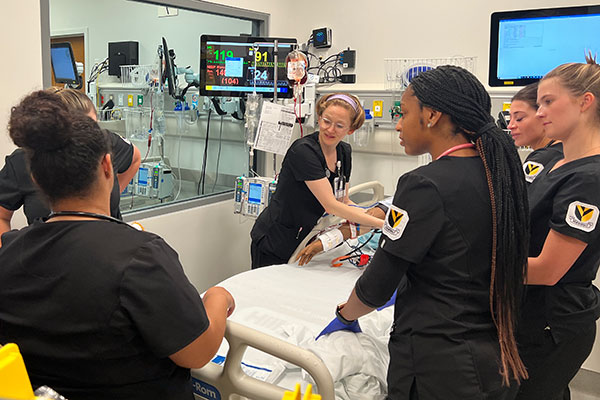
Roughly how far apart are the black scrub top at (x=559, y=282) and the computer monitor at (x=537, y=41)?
53.1 inches

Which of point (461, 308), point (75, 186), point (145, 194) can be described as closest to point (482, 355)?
point (461, 308)

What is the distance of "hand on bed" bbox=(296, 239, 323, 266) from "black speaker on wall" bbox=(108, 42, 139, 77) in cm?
183

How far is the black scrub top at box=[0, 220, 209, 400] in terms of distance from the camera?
0.95 m

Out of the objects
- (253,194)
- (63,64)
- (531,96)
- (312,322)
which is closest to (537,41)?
(531,96)

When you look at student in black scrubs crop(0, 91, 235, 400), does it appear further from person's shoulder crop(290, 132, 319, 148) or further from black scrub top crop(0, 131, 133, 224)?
person's shoulder crop(290, 132, 319, 148)

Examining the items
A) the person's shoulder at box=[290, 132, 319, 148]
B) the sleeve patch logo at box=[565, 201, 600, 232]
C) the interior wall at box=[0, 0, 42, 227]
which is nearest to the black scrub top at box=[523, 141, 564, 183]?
the sleeve patch logo at box=[565, 201, 600, 232]

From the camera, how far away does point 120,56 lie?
11.1 feet

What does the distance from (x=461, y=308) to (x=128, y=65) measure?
2879 mm

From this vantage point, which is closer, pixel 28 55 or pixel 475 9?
pixel 28 55

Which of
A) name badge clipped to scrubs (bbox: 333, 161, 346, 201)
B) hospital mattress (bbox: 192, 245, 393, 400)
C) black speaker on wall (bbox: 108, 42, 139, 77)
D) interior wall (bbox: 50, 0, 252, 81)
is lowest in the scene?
hospital mattress (bbox: 192, 245, 393, 400)

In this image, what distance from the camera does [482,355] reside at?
1.20m

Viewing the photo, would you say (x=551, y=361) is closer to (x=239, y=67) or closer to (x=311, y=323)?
(x=311, y=323)

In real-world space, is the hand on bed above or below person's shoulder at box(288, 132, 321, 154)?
below

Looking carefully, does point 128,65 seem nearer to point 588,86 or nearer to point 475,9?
point 475,9
